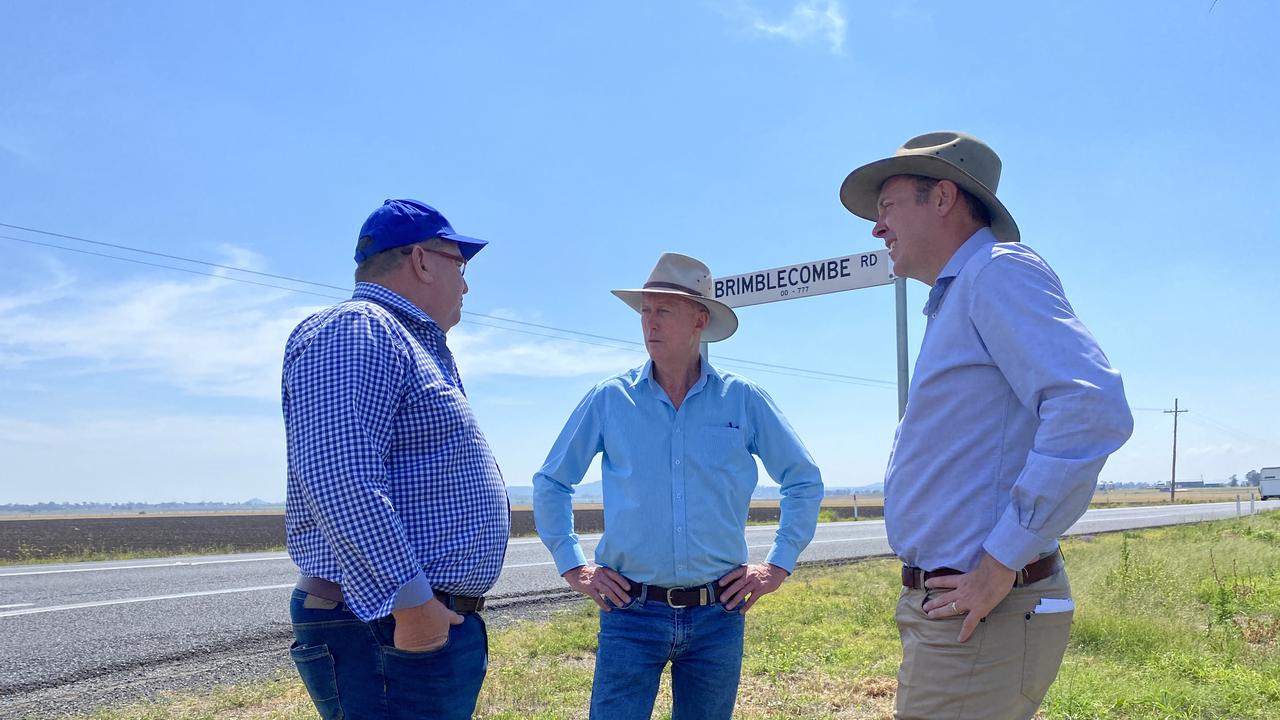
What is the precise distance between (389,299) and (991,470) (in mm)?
1567

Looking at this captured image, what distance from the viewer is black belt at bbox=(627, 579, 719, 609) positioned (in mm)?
2939

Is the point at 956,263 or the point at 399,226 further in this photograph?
the point at 399,226

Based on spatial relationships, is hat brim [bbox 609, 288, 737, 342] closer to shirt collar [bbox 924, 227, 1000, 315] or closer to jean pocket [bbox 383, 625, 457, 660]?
shirt collar [bbox 924, 227, 1000, 315]

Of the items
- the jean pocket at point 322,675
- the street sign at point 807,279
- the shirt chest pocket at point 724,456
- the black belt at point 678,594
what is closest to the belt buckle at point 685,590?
the black belt at point 678,594

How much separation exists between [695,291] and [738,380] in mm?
377

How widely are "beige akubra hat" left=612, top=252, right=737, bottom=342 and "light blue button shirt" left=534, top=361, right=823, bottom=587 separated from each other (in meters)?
0.26

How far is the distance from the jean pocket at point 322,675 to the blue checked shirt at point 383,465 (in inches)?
7.2

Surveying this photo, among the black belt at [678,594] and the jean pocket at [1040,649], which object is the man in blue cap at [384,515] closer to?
the black belt at [678,594]

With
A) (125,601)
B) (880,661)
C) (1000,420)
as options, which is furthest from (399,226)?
(125,601)

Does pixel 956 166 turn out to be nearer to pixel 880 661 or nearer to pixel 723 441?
pixel 723 441

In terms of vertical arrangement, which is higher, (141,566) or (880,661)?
(880,661)

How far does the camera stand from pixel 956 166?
7.01 ft

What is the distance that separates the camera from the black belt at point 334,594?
6.82 ft

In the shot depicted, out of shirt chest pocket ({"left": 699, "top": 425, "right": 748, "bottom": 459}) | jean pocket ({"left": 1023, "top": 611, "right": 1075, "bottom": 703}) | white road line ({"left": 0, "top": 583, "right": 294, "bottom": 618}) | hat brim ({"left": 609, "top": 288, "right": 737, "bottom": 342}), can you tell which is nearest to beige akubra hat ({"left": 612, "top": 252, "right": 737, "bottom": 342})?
hat brim ({"left": 609, "top": 288, "right": 737, "bottom": 342})
